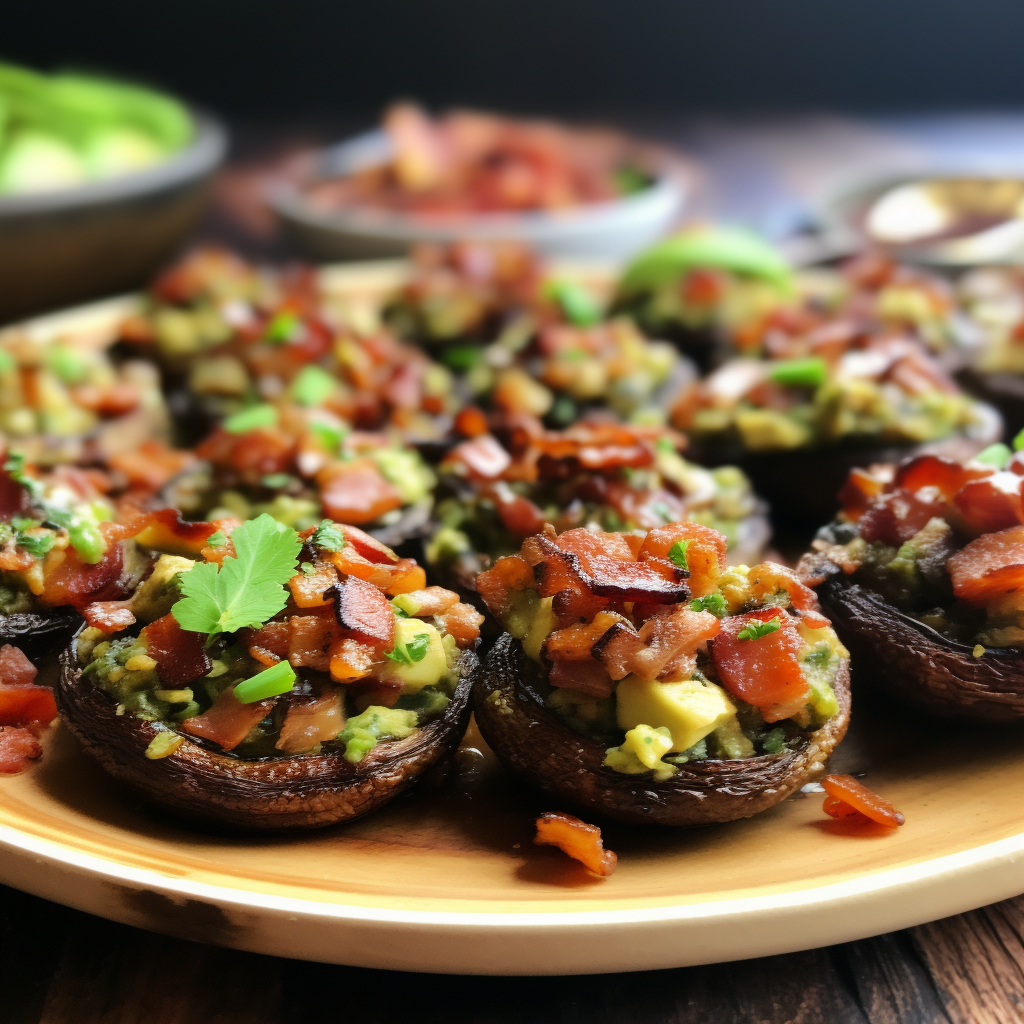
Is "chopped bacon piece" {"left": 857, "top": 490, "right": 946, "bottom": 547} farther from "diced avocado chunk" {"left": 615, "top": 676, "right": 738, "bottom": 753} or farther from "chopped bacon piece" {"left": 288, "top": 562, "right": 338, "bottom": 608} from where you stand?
"chopped bacon piece" {"left": 288, "top": 562, "right": 338, "bottom": 608}

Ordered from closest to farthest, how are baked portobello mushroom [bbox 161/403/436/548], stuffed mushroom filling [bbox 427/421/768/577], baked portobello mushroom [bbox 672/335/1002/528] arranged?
stuffed mushroom filling [bbox 427/421/768/577] < baked portobello mushroom [bbox 161/403/436/548] < baked portobello mushroom [bbox 672/335/1002/528]

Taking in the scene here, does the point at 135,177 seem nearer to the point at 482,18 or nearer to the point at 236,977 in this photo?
the point at 236,977

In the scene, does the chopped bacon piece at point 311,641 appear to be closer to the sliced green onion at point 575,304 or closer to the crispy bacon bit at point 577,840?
the crispy bacon bit at point 577,840

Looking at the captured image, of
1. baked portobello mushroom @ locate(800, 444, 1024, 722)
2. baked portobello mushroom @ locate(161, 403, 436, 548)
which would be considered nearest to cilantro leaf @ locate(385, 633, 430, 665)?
baked portobello mushroom @ locate(161, 403, 436, 548)

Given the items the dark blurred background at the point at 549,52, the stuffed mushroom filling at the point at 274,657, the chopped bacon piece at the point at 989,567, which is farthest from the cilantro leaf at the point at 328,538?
the dark blurred background at the point at 549,52

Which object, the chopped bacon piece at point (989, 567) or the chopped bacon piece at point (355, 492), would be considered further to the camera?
the chopped bacon piece at point (355, 492)

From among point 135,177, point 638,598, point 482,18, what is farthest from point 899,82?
point 638,598

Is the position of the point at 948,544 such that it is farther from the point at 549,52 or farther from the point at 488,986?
the point at 549,52
